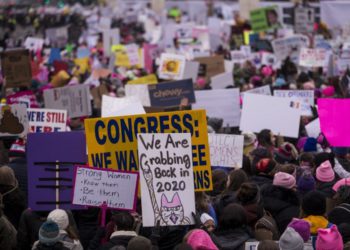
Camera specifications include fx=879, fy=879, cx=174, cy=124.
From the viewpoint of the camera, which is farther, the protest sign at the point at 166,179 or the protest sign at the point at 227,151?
the protest sign at the point at 227,151

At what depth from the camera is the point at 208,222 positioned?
22.3 ft

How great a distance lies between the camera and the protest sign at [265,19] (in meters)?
24.3

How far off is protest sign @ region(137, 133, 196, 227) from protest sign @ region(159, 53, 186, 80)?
1039 cm

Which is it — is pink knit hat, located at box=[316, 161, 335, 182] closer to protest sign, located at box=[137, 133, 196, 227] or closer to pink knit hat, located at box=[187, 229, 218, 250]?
protest sign, located at box=[137, 133, 196, 227]

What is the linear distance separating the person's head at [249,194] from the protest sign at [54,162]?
1.45 m

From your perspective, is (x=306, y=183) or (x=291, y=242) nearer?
(x=291, y=242)

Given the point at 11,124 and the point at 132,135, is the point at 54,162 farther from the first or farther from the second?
the point at 11,124

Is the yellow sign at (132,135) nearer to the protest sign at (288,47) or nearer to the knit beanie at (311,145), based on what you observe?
the knit beanie at (311,145)

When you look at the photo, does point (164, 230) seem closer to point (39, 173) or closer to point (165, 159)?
point (165, 159)

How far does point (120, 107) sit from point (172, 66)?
717 cm

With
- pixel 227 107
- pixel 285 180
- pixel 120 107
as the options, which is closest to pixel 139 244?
pixel 285 180

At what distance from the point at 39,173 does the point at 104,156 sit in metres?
0.58

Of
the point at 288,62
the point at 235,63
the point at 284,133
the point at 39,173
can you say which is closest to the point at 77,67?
the point at 235,63

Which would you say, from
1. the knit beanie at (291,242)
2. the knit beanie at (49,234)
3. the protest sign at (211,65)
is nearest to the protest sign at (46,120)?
the knit beanie at (49,234)
